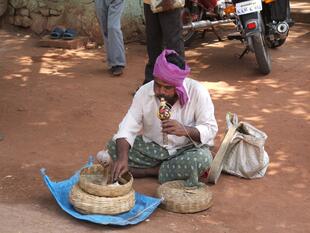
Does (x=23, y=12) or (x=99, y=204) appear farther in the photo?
(x=23, y=12)

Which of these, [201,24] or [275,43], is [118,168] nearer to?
[201,24]

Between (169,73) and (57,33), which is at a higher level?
(169,73)

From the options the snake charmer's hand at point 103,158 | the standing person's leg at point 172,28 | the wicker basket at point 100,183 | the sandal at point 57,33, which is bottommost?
the wicker basket at point 100,183

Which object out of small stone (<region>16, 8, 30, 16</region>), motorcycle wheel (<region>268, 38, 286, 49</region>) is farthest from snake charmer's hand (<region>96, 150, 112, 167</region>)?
small stone (<region>16, 8, 30, 16</region>)

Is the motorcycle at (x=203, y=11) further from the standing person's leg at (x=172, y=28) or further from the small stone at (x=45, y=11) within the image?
the small stone at (x=45, y=11)

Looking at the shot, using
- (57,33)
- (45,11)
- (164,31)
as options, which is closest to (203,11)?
(164,31)

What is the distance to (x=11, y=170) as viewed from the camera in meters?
4.63

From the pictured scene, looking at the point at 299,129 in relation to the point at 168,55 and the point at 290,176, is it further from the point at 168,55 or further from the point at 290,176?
the point at 168,55

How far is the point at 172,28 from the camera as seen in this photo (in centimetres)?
609

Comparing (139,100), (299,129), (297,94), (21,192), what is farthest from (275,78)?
(21,192)

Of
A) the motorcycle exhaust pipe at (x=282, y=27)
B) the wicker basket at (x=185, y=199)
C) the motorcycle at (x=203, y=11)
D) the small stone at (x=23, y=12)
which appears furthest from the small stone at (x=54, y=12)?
the wicker basket at (x=185, y=199)

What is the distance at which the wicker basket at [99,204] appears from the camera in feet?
12.2

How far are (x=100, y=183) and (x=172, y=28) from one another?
2550 millimetres

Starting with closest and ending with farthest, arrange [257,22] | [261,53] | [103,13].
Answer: [257,22] → [261,53] → [103,13]
